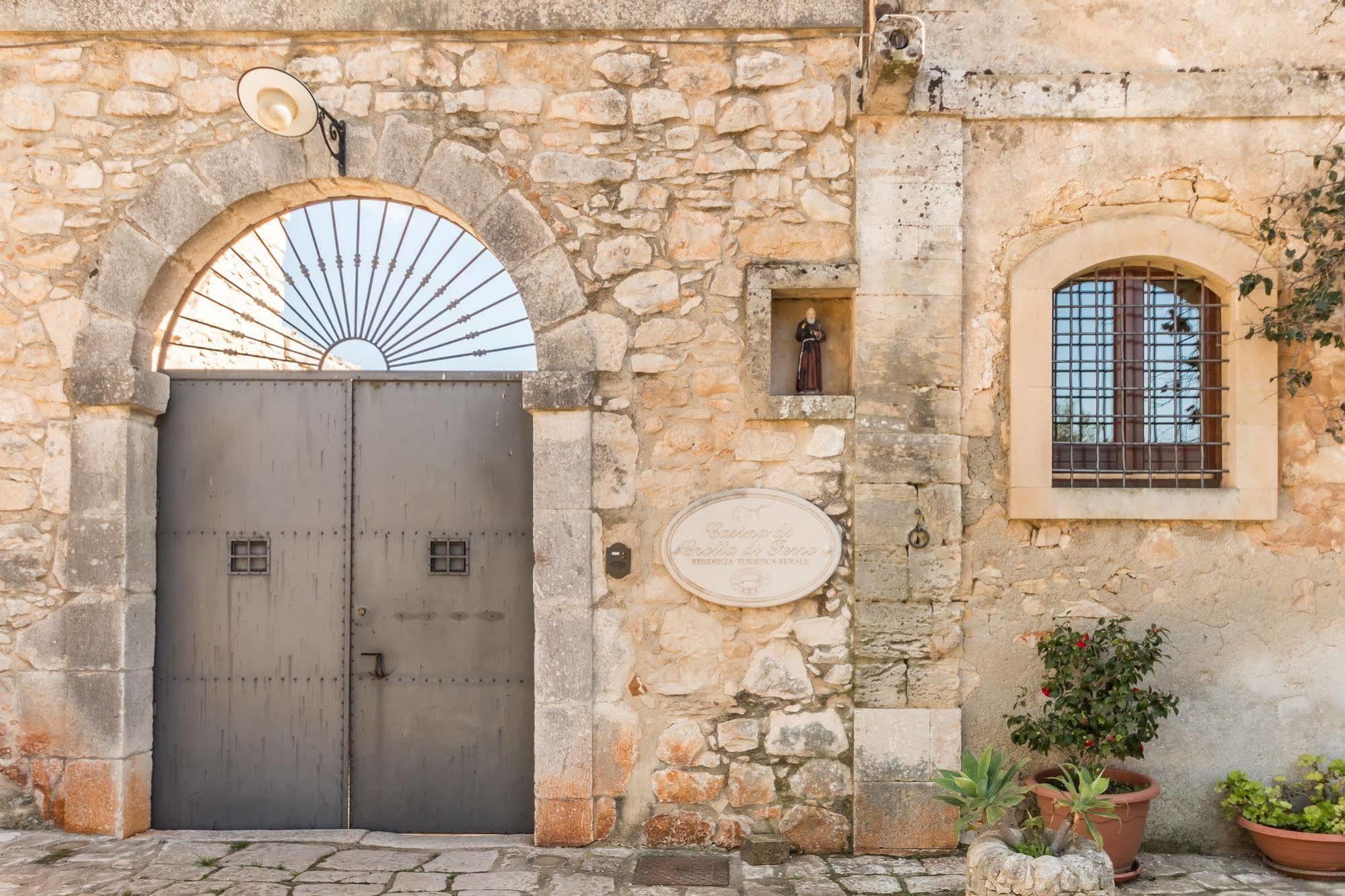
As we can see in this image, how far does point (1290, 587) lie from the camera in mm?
3855

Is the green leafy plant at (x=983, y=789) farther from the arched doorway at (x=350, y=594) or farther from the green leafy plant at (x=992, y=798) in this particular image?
the arched doorway at (x=350, y=594)

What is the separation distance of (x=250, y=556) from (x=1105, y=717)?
13.0 feet

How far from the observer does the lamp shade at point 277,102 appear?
353cm

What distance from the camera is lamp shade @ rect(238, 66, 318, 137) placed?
139 inches

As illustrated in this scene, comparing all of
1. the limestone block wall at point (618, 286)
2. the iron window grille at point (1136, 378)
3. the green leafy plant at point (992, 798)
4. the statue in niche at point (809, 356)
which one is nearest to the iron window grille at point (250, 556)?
the limestone block wall at point (618, 286)

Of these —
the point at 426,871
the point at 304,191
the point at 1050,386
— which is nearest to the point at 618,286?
the point at 304,191

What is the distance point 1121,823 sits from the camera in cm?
343

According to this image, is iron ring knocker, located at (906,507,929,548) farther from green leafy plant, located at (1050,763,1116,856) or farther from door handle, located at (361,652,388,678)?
door handle, located at (361,652,388,678)

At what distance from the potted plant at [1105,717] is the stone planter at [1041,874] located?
462 millimetres

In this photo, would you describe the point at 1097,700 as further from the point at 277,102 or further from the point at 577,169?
the point at 277,102

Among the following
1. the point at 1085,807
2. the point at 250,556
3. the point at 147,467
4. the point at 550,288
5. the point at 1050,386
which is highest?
the point at 550,288

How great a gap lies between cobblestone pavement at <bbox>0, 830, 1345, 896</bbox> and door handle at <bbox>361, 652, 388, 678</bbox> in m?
0.73

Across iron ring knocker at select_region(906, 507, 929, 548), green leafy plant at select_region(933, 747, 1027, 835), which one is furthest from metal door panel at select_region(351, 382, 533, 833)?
green leafy plant at select_region(933, 747, 1027, 835)

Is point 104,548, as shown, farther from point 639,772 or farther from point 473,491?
point 639,772
